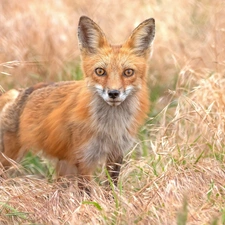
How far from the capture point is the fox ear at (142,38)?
5.69m

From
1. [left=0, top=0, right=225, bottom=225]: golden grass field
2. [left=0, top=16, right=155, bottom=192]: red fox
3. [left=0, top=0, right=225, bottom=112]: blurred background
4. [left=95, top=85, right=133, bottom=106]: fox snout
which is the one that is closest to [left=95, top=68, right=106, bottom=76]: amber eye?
[left=0, top=16, right=155, bottom=192]: red fox

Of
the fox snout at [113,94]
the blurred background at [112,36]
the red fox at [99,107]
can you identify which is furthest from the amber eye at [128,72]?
the blurred background at [112,36]

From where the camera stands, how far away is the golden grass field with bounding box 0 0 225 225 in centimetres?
472

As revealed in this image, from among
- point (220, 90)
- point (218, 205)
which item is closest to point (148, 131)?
point (220, 90)

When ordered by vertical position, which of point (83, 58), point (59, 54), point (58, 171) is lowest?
point (58, 171)

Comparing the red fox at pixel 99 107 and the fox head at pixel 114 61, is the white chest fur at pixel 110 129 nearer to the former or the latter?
the red fox at pixel 99 107

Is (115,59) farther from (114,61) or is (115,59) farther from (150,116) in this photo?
(150,116)

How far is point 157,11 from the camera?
9672 millimetres

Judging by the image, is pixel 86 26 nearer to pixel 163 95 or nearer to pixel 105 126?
pixel 105 126

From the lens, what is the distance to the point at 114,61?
5469 millimetres

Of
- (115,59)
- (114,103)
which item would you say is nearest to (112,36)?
(115,59)

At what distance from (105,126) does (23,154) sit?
112 centimetres

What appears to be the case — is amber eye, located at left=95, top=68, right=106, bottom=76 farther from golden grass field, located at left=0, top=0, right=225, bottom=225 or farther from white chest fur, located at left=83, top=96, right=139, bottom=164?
golden grass field, located at left=0, top=0, right=225, bottom=225

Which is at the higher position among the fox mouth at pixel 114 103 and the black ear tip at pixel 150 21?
the black ear tip at pixel 150 21
